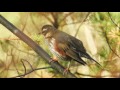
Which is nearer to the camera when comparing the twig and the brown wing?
the twig

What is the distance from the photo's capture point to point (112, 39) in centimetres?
299

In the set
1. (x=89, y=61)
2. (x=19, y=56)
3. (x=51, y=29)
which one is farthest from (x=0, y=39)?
(x=89, y=61)

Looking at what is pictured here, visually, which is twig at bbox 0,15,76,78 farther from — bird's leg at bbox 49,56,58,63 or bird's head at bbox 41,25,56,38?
bird's head at bbox 41,25,56,38

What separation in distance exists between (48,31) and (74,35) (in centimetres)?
20

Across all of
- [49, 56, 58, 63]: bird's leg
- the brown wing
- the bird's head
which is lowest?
[49, 56, 58, 63]: bird's leg

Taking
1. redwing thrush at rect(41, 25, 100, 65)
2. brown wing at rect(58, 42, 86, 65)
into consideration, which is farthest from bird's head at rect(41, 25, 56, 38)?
brown wing at rect(58, 42, 86, 65)

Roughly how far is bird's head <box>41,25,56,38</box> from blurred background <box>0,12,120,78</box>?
3 centimetres

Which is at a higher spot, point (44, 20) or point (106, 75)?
point (44, 20)

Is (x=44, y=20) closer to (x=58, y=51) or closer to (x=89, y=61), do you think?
(x=58, y=51)

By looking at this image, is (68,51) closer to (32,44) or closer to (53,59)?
(53,59)

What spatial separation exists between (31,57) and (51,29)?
26 cm

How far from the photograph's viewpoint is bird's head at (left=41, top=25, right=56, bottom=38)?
116 inches

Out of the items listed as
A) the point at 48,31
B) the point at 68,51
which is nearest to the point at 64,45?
the point at 68,51

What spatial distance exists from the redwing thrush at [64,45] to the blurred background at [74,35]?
0.12ft
